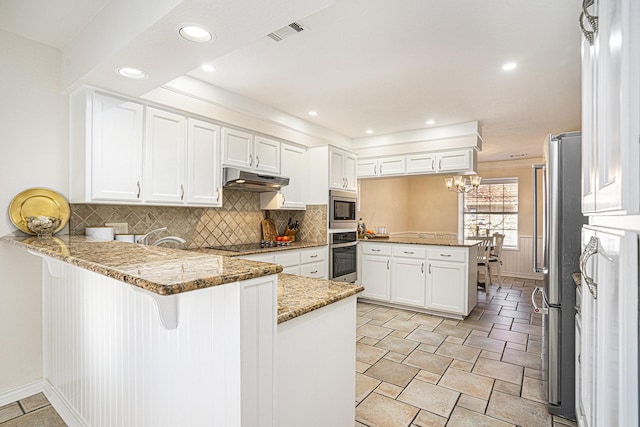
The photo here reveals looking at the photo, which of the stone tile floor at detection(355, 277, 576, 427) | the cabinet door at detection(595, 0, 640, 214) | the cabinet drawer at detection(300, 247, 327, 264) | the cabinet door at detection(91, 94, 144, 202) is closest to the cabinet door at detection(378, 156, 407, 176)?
the cabinet drawer at detection(300, 247, 327, 264)

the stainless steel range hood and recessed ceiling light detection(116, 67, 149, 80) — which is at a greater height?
recessed ceiling light detection(116, 67, 149, 80)

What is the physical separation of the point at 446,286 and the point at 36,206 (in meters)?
4.14

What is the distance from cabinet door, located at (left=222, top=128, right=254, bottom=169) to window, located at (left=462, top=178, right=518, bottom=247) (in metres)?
5.31

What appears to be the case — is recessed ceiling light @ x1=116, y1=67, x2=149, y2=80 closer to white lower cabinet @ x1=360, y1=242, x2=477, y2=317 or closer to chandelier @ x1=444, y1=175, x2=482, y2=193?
white lower cabinet @ x1=360, y1=242, x2=477, y2=317

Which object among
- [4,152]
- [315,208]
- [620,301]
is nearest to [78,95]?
[4,152]

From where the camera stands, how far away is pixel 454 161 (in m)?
4.52

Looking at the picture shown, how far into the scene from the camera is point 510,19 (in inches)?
84.5

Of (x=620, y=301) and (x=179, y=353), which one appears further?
(x=179, y=353)

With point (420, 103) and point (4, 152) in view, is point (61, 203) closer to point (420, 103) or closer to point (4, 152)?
point (4, 152)

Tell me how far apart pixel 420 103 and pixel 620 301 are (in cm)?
346

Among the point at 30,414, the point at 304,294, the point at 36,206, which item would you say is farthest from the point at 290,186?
the point at 30,414

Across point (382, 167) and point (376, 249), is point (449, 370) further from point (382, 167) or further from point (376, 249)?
point (382, 167)

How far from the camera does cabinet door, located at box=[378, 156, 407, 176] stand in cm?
499

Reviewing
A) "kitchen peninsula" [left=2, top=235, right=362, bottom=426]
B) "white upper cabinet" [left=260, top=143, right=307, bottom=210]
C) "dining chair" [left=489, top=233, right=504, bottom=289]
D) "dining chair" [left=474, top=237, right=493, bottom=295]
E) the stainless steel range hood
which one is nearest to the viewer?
"kitchen peninsula" [left=2, top=235, right=362, bottom=426]
